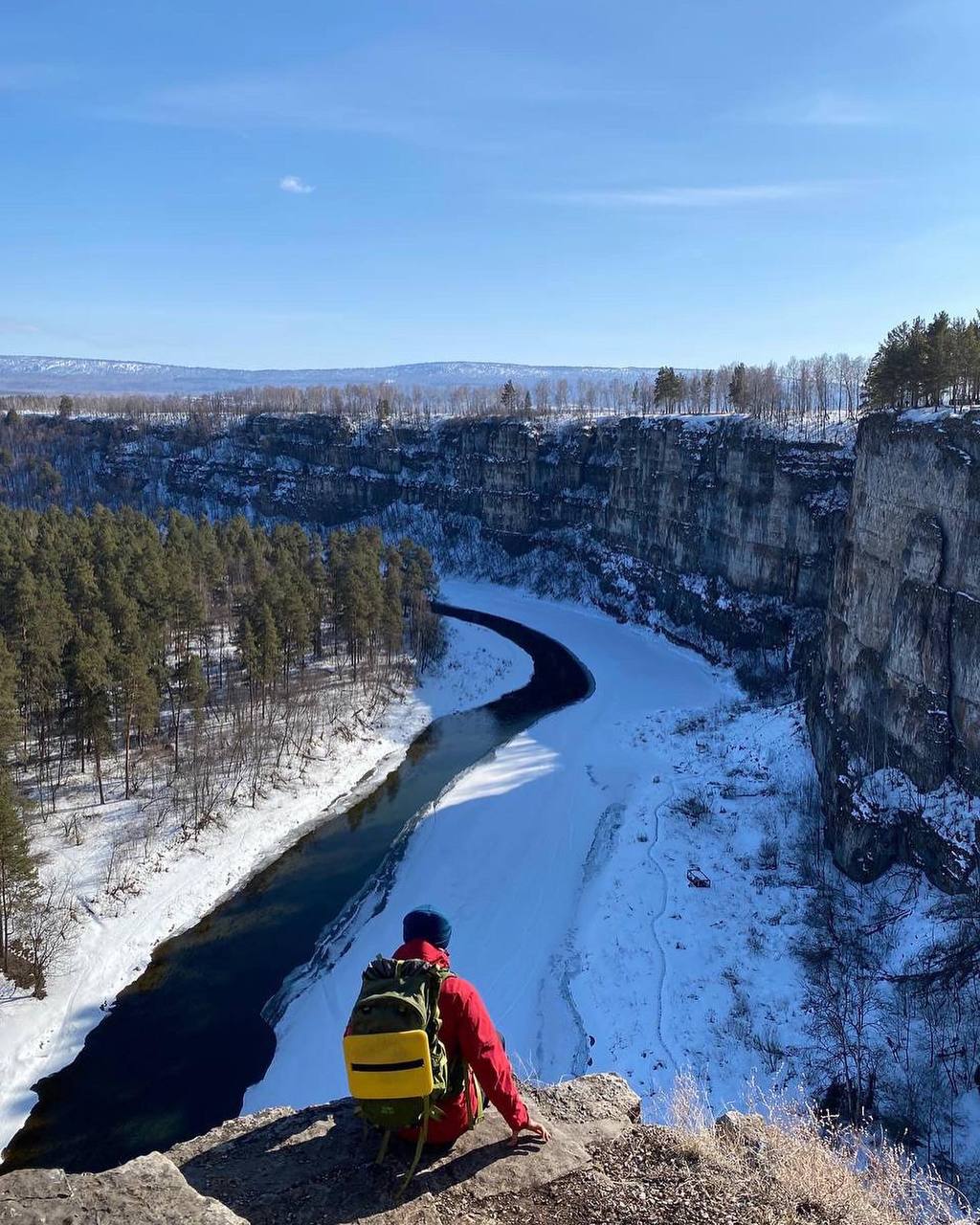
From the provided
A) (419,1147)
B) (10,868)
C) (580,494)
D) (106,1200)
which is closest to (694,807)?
(10,868)

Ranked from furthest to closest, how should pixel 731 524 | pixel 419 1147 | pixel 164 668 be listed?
pixel 731 524
pixel 164 668
pixel 419 1147

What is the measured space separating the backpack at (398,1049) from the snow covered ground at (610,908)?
36.6 ft

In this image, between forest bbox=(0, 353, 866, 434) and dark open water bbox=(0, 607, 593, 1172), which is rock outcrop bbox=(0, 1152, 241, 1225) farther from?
forest bbox=(0, 353, 866, 434)

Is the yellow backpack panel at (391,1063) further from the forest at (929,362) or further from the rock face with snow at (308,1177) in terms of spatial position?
the forest at (929,362)

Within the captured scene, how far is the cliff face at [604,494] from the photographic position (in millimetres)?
53750

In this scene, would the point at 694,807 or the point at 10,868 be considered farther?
the point at 694,807

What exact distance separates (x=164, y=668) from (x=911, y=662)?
3229 cm

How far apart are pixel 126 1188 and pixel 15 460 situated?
136m

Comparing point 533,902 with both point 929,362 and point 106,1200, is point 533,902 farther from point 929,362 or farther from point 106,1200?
point 929,362

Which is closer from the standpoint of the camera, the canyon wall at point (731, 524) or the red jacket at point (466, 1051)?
the red jacket at point (466, 1051)

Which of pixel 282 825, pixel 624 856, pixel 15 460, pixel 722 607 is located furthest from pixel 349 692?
pixel 15 460

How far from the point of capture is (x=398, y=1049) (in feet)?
16.9

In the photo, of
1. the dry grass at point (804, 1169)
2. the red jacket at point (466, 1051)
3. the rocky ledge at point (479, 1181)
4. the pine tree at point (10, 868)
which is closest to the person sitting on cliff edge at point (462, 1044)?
the red jacket at point (466, 1051)

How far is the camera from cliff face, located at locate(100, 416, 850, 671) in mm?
53750
